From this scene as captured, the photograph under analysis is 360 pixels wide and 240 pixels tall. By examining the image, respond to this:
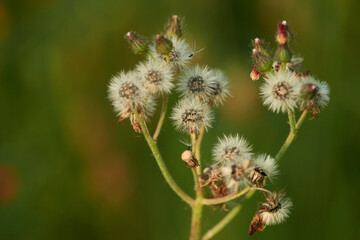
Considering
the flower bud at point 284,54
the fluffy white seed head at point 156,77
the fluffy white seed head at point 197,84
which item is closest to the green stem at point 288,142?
the flower bud at point 284,54

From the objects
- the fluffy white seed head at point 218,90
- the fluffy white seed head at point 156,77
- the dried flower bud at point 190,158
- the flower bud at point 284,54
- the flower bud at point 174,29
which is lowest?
the dried flower bud at point 190,158

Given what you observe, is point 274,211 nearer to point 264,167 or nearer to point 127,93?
point 264,167

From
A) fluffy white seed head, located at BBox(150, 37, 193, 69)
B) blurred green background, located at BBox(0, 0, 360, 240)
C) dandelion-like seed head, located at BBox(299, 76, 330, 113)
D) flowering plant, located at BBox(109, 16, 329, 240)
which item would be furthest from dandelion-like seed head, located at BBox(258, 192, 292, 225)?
blurred green background, located at BBox(0, 0, 360, 240)

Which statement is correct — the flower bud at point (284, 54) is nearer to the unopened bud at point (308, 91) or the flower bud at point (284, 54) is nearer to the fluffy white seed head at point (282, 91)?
the fluffy white seed head at point (282, 91)

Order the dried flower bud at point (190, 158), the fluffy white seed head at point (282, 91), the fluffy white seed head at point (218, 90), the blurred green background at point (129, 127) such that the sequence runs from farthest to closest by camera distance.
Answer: the blurred green background at point (129, 127) → the fluffy white seed head at point (218, 90) → the fluffy white seed head at point (282, 91) → the dried flower bud at point (190, 158)

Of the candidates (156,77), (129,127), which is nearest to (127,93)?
(156,77)

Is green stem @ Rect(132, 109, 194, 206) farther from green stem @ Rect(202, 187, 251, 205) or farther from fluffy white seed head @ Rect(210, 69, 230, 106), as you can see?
fluffy white seed head @ Rect(210, 69, 230, 106)
